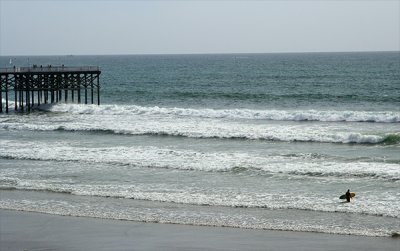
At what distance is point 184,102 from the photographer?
62.1 m

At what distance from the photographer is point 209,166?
27328mm

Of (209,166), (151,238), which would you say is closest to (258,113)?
(209,166)

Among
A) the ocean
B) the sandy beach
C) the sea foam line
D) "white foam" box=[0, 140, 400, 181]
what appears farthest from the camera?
the sea foam line

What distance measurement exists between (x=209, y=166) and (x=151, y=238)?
402 inches

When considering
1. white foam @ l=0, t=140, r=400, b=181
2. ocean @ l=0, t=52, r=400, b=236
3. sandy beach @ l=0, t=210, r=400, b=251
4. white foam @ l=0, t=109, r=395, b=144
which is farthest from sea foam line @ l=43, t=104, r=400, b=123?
sandy beach @ l=0, t=210, r=400, b=251

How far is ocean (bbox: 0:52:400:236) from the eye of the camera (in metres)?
20.0

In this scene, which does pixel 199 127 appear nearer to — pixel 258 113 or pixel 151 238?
pixel 258 113

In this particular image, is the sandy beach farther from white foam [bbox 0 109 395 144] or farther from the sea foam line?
the sea foam line

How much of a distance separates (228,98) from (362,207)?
4444 cm

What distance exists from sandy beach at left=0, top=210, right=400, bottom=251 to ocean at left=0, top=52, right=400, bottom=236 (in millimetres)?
617

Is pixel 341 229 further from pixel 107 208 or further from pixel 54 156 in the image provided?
pixel 54 156

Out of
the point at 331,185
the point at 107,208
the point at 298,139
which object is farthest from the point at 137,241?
the point at 298,139

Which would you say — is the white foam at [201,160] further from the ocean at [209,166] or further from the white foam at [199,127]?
the white foam at [199,127]

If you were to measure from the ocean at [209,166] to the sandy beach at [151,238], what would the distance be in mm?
617
